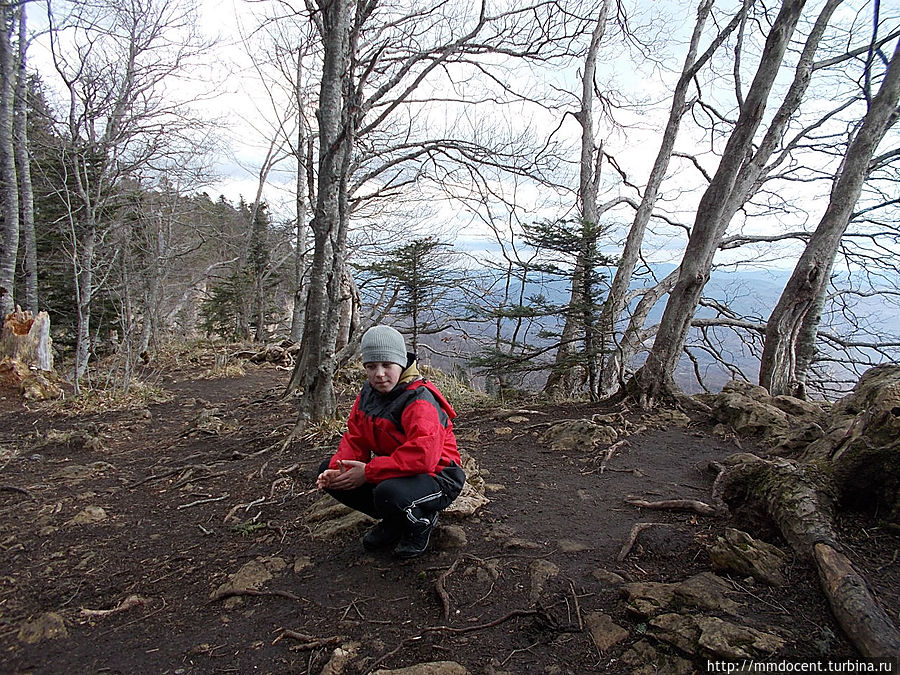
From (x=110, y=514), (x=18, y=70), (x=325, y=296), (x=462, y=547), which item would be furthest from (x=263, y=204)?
(x=462, y=547)

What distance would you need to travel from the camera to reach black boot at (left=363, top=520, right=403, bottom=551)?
2746 millimetres

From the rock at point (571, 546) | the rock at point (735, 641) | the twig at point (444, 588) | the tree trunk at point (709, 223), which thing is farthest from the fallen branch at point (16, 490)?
the tree trunk at point (709, 223)

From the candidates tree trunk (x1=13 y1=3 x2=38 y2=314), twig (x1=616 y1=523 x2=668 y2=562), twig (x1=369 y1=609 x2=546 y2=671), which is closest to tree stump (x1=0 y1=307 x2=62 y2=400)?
tree trunk (x1=13 y1=3 x2=38 y2=314)

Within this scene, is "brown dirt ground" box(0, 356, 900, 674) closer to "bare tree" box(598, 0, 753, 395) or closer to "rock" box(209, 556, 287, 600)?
"rock" box(209, 556, 287, 600)

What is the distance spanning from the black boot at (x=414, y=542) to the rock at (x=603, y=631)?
3.21 ft

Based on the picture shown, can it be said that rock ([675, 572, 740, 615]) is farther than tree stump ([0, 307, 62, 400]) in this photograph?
No

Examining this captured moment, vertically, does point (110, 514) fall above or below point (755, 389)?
below

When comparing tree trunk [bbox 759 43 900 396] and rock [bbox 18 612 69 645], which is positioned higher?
tree trunk [bbox 759 43 900 396]

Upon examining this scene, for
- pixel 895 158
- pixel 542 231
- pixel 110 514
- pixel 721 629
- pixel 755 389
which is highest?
pixel 895 158

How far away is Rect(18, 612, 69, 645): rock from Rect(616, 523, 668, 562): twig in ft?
9.31

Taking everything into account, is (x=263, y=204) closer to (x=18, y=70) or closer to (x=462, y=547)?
(x=18, y=70)

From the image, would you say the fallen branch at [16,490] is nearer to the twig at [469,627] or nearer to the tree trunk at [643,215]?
the twig at [469,627]

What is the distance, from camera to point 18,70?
8453 millimetres

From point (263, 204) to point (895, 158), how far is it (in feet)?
72.0
